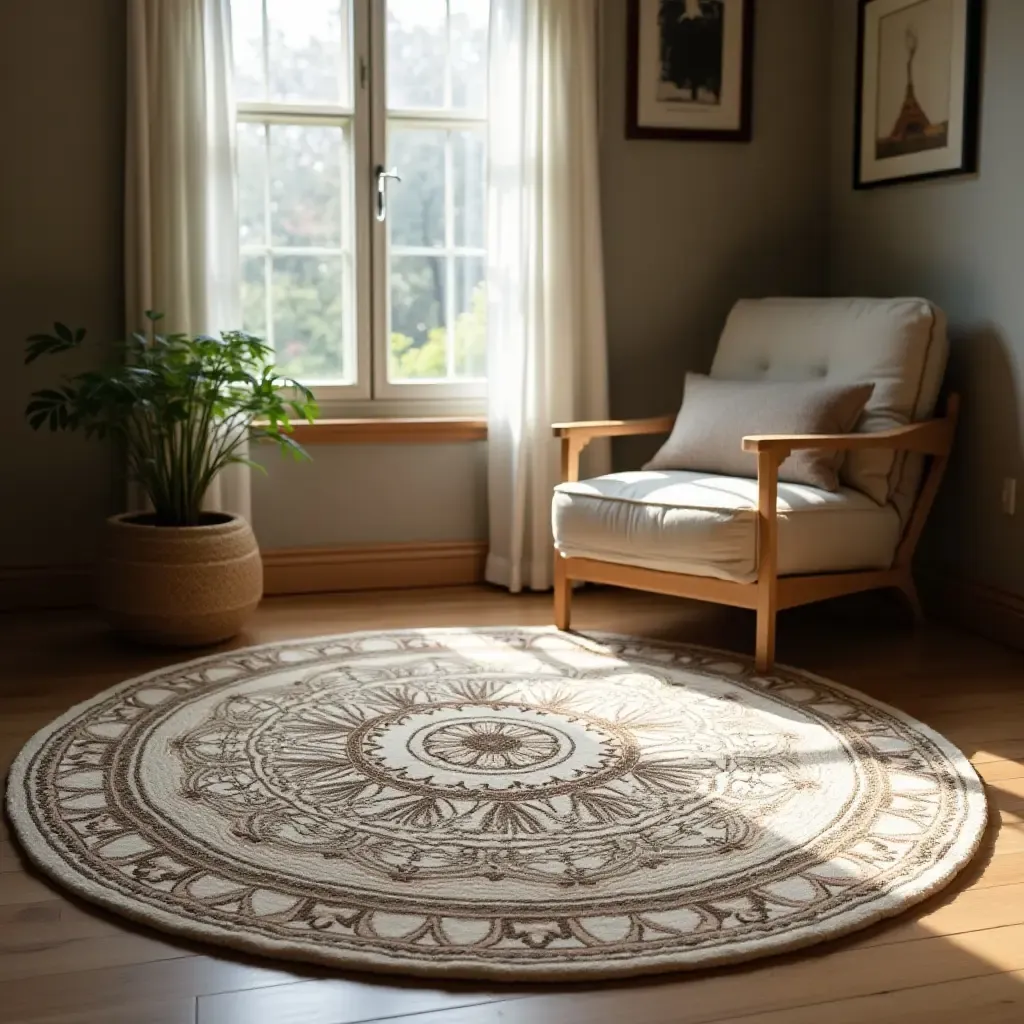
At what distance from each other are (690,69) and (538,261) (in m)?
0.84

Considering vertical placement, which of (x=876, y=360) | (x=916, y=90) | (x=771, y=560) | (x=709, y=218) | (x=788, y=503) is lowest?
(x=771, y=560)

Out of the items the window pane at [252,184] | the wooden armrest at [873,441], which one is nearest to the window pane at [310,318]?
the window pane at [252,184]

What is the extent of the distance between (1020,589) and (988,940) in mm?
1786

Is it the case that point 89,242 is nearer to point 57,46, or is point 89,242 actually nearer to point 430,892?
point 57,46

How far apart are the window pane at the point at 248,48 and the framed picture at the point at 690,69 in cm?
114

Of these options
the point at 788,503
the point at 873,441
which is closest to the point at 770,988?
the point at 788,503

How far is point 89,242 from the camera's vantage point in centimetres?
379

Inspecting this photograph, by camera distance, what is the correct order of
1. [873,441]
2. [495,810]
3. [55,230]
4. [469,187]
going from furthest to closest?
[469,187] → [55,230] → [873,441] → [495,810]

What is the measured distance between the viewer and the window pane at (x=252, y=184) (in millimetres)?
3961

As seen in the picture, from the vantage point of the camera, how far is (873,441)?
332 cm

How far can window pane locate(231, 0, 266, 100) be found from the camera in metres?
3.90

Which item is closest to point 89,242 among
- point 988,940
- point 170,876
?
point 170,876

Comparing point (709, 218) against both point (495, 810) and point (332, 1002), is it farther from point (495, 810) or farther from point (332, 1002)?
point (332, 1002)

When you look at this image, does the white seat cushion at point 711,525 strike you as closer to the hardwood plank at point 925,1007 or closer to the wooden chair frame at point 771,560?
the wooden chair frame at point 771,560
